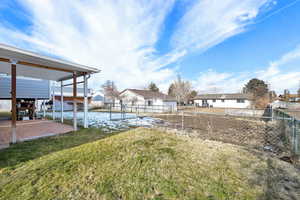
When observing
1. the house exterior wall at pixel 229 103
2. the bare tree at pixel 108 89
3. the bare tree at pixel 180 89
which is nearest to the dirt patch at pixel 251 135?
the bare tree at pixel 180 89

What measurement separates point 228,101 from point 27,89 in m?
36.8

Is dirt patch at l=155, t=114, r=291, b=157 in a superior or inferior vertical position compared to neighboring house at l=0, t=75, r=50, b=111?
inferior

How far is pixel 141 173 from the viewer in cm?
260

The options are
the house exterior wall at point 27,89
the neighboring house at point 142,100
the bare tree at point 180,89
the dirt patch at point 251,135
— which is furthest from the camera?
the bare tree at point 180,89

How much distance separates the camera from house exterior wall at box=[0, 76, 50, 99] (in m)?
8.73

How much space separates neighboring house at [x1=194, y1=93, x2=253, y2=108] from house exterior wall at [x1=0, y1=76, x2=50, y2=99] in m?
34.8

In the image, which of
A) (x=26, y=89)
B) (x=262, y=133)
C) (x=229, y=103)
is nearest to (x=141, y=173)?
(x=262, y=133)

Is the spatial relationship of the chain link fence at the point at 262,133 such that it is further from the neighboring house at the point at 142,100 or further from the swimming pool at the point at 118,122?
the neighboring house at the point at 142,100

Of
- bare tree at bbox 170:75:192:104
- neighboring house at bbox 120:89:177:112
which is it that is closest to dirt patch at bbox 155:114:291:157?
neighboring house at bbox 120:89:177:112

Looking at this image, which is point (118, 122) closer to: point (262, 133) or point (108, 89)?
point (262, 133)

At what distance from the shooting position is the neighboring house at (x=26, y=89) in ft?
28.7

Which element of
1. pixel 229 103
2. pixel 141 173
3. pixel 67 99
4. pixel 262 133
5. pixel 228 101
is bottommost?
pixel 262 133

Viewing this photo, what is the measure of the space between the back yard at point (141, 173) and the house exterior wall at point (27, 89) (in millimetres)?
7815

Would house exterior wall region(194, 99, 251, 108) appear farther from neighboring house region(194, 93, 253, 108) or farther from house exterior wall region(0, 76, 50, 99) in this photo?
house exterior wall region(0, 76, 50, 99)
